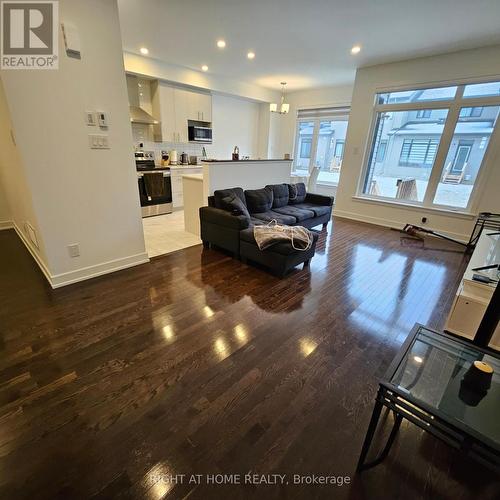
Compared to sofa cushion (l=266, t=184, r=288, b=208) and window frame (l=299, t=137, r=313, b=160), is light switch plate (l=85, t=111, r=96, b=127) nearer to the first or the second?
sofa cushion (l=266, t=184, r=288, b=208)

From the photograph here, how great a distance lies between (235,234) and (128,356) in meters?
1.83

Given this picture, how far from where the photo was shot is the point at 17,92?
201 centimetres

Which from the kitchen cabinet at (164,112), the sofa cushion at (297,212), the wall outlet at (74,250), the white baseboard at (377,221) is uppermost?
the kitchen cabinet at (164,112)

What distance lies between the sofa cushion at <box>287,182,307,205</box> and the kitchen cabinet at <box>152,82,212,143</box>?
112 inches

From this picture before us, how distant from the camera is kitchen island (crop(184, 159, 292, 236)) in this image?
3.67 meters

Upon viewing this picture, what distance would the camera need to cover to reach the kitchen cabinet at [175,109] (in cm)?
521

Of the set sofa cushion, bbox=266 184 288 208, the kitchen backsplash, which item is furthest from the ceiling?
sofa cushion, bbox=266 184 288 208

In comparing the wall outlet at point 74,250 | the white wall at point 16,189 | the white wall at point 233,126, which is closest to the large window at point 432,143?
the white wall at point 233,126

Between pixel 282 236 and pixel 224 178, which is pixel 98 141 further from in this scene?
pixel 282 236

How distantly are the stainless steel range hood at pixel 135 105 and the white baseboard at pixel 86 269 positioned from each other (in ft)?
10.1

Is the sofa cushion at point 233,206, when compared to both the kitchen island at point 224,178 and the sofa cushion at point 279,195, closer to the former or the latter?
the kitchen island at point 224,178

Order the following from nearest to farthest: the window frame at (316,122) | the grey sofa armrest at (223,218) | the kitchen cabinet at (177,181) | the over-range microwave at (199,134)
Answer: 1. the grey sofa armrest at (223,218)
2. the kitchen cabinet at (177,181)
3. the over-range microwave at (199,134)
4. the window frame at (316,122)

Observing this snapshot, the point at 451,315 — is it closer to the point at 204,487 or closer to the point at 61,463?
the point at 204,487

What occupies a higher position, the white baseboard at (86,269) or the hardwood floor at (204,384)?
the white baseboard at (86,269)
